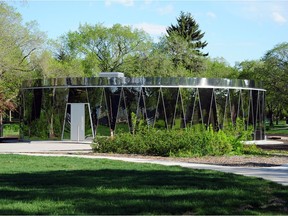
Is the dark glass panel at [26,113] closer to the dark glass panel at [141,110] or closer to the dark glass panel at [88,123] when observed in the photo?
the dark glass panel at [88,123]

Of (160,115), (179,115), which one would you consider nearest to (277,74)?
(179,115)

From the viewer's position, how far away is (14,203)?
8.41 meters

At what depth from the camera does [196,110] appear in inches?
1123

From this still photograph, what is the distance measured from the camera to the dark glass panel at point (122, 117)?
27.4 m

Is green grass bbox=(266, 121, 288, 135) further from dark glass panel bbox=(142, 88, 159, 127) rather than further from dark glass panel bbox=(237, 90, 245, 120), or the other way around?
dark glass panel bbox=(142, 88, 159, 127)

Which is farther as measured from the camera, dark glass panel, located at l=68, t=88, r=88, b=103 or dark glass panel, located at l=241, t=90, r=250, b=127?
dark glass panel, located at l=241, t=90, r=250, b=127

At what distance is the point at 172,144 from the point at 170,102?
9.25 metres

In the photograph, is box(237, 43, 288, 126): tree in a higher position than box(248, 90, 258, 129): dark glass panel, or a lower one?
higher

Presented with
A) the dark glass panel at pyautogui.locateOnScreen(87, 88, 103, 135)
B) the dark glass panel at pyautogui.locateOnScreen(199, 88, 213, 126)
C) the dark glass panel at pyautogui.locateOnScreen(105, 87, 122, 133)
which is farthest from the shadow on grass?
the dark glass panel at pyautogui.locateOnScreen(199, 88, 213, 126)

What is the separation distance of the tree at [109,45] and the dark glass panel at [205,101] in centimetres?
3352

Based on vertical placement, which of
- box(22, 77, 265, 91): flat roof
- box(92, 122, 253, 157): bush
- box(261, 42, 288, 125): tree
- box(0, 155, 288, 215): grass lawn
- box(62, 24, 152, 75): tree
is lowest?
box(0, 155, 288, 215): grass lawn

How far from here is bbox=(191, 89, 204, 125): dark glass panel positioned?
93.4 ft

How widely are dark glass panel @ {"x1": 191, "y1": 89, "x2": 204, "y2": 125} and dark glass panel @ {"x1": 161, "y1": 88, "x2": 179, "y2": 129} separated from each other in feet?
3.82

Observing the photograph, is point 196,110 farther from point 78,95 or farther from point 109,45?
point 109,45
